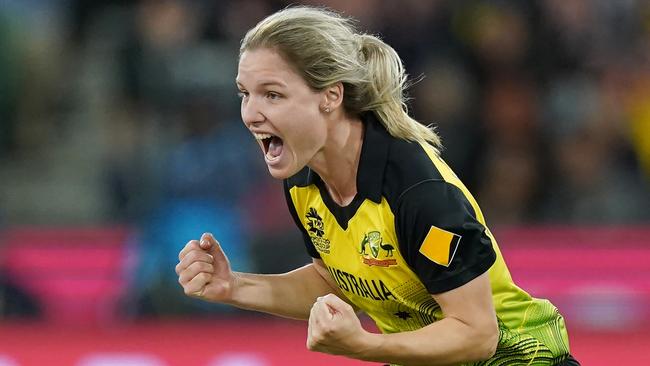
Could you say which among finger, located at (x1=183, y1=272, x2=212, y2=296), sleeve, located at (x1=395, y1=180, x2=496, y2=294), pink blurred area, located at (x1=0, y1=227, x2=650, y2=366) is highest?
pink blurred area, located at (x1=0, y1=227, x2=650, y2=366)

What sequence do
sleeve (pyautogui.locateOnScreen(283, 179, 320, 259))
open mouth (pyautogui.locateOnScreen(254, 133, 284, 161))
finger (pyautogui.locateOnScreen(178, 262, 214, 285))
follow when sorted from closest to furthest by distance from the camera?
open mouth (pyautogui.locateOnScreen(254, 133, 284, 161)) < finger (pyautogui.locateOnScreen(178, 262, 214, 285)) < sleeve (pyautogui.locateOnScreen(283, 179, 320, 259))

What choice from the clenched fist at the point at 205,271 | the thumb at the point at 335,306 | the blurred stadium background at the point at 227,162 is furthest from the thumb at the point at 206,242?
the blurred stadium background at the point at 227,162

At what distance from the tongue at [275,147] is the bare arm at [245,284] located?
0.34 m

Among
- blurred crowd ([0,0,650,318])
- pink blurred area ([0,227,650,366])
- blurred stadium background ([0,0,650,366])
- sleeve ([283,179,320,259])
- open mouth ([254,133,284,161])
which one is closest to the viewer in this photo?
open mouth ([254,133,284,161])

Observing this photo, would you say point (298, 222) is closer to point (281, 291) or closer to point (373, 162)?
point (281, 291)

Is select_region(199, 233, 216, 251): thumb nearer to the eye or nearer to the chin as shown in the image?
the chin

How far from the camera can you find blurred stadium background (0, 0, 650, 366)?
6086 mm

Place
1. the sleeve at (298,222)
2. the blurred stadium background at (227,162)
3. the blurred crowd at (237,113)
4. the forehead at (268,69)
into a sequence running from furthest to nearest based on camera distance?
the blurred crowd at (237,113) < the blurred stadium background at (227,162) < the sleeve at (298,222) < the forehead at (268,69)

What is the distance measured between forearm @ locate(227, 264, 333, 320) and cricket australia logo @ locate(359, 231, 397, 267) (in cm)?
51

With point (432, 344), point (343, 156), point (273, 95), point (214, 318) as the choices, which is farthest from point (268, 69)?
point (214, 318)

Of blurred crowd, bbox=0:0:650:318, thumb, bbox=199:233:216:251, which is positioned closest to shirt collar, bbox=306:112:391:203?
thumb, bbox=199:233:216:251

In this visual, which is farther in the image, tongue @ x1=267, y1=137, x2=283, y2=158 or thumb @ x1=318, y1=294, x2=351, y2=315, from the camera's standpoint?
tongue @ x1=267, y1=137, x2=283, y2=158

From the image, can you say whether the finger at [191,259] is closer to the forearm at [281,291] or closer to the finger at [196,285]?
the finger at [196,285]

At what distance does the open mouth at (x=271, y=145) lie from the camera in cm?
313
